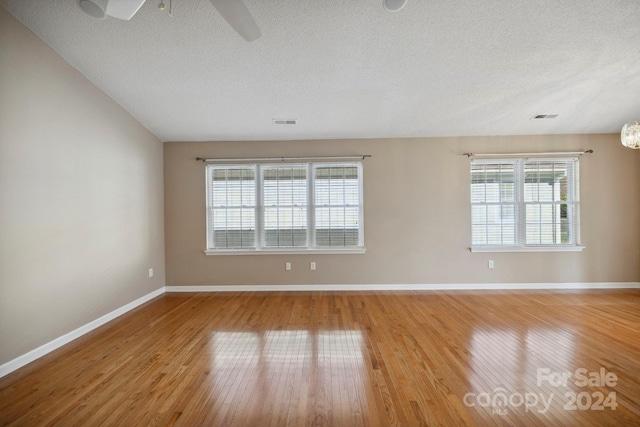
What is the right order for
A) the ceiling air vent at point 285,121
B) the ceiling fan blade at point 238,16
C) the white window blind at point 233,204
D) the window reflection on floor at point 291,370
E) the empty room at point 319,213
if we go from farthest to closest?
the white window blind at point 233,204 < the ceiling air vent at point 285,121 < the empty room at point 319,213 < the window reflection on floor at point 291,370 < the ceiling fan blade at point 238,16

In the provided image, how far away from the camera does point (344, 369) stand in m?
2.28

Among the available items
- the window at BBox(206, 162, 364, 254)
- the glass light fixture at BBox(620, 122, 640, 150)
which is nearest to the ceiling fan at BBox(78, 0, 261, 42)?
the window at BBox(206, 162, 364, 254)

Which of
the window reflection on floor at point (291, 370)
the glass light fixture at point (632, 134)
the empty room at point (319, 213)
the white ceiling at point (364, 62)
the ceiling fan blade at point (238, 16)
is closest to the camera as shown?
the ceiling fan blade at point (238, 16)

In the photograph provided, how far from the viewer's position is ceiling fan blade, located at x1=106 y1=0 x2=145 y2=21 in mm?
1648

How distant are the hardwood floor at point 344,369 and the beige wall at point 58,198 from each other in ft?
1.33

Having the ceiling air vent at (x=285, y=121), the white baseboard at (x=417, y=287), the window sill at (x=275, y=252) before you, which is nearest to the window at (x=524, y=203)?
the white baseboard at (x=417, y=287)

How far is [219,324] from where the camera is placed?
3.30 m

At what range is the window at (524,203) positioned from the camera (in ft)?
15.3

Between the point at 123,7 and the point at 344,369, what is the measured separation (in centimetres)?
290

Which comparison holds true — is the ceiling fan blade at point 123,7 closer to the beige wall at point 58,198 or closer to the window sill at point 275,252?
the beige wall at point 58,198

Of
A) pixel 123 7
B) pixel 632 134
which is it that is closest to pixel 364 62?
pixel 123 7

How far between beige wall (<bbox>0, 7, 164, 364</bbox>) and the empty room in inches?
0.9

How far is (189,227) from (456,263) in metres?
4.48

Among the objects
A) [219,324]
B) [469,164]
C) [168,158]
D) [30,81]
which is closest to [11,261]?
[30,81]
